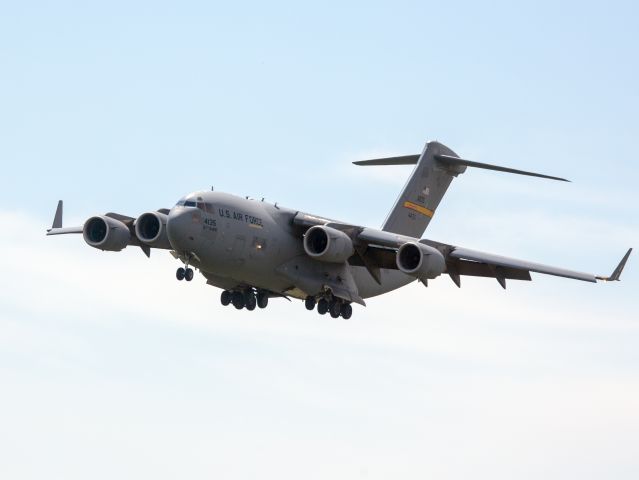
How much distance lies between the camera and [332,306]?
35844 mm

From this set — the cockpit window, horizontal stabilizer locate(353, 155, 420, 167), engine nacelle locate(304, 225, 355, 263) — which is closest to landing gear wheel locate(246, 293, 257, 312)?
engine nacelle locate(304, 225, 355, 263)

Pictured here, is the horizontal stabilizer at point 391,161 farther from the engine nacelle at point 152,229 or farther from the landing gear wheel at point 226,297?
the engine nacelle at point 152,229

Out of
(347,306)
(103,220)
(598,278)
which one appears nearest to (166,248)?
(103,220)

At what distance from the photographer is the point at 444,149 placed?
133 ft

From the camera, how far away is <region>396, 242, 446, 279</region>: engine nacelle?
3328 centimetres

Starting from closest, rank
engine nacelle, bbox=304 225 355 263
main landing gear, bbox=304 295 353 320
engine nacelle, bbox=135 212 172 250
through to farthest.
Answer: engine nacelle, bbox=304 225 355 263 → engine nacelle, bbox=135 212 172 250 → main landing gear, bbox=304 295 353 320

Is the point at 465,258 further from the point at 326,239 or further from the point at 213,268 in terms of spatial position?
the point at 213,268

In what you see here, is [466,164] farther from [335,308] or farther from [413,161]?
[335,308]

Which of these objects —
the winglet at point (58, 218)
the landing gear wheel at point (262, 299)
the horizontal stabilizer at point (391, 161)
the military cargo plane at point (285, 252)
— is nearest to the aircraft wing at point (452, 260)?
the military cargo plane at point (285, 252)

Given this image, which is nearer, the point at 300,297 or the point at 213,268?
the point at 213,268

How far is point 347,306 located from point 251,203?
368 cm

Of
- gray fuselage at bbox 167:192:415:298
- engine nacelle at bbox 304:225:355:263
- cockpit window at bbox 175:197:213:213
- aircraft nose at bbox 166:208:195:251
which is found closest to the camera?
aircraft nose at bbox 166:208:195:251

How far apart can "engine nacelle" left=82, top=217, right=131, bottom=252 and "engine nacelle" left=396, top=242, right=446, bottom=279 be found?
709 centimetres

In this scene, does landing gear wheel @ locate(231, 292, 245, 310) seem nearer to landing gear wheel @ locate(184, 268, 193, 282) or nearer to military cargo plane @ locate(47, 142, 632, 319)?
military cargo plane @ locate(47, 142, 632, 319)
